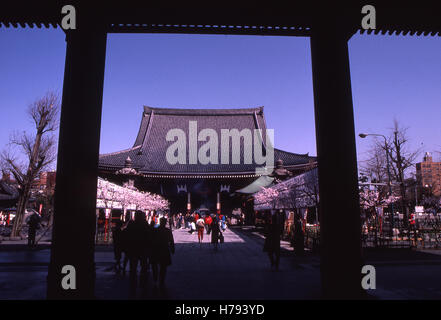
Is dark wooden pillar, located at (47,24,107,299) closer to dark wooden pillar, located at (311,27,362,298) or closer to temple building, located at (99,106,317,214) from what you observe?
dark wooden pillar, located at (311,27,362,298)

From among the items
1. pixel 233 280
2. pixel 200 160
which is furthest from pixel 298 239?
pixel 200 160

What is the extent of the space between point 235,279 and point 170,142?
31139mm

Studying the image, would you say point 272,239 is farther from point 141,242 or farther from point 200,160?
point 200,160

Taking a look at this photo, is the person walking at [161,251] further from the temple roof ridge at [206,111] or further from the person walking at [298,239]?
the temple roof ridge at [206,111]

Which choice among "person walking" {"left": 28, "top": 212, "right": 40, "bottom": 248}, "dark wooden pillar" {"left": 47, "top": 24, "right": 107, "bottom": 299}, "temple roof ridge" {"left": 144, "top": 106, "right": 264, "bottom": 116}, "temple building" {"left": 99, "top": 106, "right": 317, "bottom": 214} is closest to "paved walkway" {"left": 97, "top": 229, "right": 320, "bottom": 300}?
"dark wooden pillar" {"left": 47, "top": 24, "right": 107, "bottom": 299}

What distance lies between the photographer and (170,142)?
37719 mm

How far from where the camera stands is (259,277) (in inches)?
318

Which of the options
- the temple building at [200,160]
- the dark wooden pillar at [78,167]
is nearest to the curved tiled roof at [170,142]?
the temple building at [200,160]

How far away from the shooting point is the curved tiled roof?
30906mm

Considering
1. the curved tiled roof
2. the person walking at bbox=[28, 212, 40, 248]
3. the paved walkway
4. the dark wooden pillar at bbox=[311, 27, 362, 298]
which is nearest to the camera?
the dark wooden pillar at bbox=[311, 27, 362, 298]

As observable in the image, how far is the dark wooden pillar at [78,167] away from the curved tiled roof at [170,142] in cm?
2383

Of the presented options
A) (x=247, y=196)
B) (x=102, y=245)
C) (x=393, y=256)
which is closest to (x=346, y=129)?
(x=393, y=256)

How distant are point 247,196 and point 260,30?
84.1ft
